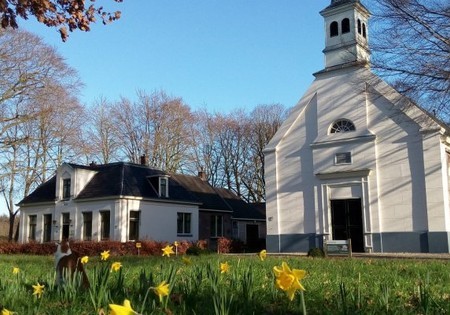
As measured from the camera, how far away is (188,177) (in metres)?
42.9

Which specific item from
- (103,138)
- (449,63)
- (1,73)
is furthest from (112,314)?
(103,138)

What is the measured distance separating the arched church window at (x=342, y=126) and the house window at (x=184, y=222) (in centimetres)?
1482

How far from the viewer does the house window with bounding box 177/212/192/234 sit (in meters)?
36.7

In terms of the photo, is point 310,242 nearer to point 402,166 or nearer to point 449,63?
point 402,166

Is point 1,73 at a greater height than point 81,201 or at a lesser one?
greater

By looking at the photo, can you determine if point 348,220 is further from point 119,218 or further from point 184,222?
point 119,218

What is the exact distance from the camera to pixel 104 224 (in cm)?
3353

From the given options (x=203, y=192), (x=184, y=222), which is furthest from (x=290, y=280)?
(x=203, y=192)

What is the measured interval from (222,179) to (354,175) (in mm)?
31738

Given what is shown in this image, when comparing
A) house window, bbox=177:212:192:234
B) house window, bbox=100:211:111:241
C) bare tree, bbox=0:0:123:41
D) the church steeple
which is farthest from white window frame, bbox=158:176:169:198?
bare tree, bbox=0:0:123:41

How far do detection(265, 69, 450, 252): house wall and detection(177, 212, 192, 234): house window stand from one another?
34.7ft

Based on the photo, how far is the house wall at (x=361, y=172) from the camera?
23.9 meters

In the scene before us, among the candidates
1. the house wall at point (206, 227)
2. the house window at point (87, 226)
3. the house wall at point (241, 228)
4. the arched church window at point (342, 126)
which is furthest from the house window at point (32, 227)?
the arched church window at point (342, 126)

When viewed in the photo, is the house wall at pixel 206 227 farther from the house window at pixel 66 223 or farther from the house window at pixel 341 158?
the house window at pixel 341 158
